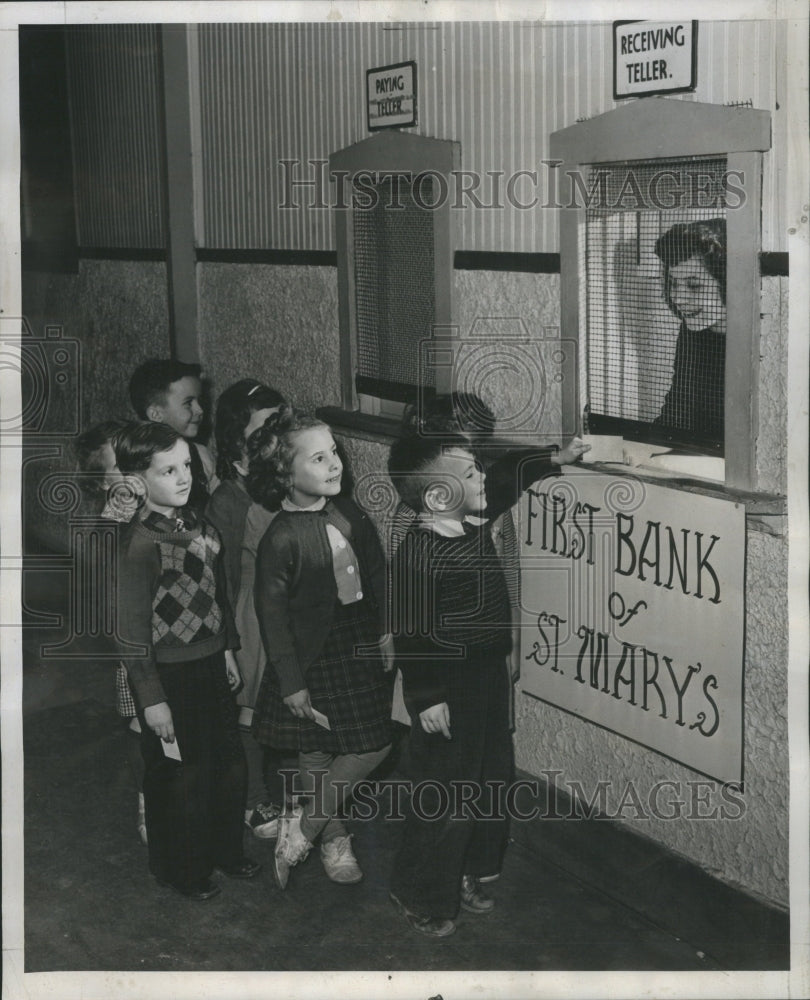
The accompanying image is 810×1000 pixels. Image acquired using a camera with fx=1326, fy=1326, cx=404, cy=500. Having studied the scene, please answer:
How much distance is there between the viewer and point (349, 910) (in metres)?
3.15

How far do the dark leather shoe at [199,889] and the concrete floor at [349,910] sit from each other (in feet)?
0.06

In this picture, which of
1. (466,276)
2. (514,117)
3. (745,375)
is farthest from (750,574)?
(514,117)

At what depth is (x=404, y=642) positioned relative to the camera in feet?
10.2

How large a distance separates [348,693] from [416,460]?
0.59 metres

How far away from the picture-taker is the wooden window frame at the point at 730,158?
2.73 meters

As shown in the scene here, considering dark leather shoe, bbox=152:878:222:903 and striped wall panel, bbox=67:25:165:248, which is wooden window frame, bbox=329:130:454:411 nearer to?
striped wall panel, bbox=67:25:165:248

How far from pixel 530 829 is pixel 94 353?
156 cm

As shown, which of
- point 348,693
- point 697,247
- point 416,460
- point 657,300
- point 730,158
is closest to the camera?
point 730,158

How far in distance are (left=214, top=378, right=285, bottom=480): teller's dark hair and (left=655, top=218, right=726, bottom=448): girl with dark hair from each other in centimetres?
98

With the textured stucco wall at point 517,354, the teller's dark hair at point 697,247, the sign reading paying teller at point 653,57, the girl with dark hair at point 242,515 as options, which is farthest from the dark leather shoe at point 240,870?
the sign reading paying teller at point 653,57

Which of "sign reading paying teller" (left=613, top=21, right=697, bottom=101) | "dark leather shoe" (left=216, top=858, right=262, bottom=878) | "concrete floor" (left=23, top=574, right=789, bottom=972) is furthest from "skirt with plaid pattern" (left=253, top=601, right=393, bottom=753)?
"sign reading paying teller" (left=613, top=21, right=697, bottom=101)

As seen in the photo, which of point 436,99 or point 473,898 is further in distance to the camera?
point 473,898

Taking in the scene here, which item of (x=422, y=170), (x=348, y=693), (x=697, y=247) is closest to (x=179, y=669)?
(x=348, y=693)

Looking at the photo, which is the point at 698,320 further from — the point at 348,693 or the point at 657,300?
the point at 348,693
